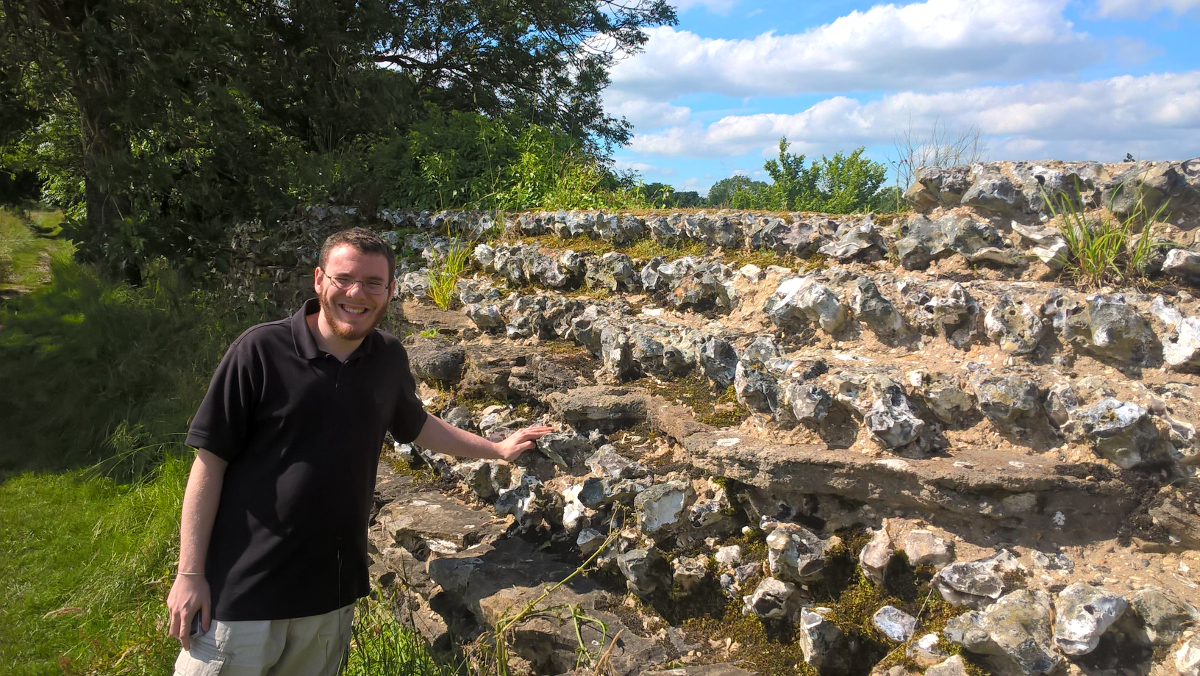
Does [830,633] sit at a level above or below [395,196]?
below

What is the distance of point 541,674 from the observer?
→ 261 cm

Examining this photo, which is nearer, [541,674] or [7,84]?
[541,674]

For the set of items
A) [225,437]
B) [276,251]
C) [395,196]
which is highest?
[395,196]

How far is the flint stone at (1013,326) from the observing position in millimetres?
2377

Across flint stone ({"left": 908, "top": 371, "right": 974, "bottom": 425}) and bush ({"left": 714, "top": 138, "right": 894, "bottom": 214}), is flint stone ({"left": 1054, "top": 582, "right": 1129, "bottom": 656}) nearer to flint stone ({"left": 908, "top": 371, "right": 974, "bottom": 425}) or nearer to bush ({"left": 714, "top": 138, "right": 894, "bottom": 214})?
flint stone ({"left": 908, "top": 371, "right": 974, "bottom": 425})

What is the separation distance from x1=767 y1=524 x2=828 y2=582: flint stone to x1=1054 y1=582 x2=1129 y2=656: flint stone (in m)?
0.62

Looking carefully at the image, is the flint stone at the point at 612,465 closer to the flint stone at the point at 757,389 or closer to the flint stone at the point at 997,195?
the flint stone at the point at 757,389

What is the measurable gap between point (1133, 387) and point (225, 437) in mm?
2586

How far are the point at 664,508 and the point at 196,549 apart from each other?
1.46 meters

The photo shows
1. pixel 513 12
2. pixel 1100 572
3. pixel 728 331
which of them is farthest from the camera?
pixel 513 12

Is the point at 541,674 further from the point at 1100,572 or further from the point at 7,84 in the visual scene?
the point at 7,84

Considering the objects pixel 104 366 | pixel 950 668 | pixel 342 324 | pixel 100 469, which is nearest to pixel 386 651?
pixel 342 324

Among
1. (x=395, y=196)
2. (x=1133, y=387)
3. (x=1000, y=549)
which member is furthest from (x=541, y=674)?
(x=395, y=196)

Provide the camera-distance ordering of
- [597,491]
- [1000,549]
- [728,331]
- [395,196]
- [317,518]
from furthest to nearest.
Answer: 1. [395,196]
2. [728,331]
3. [597,491]
4. [317,518]
5. [1000,549]
